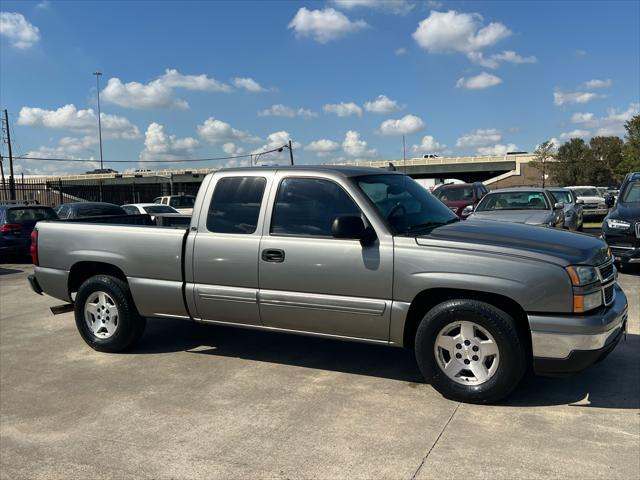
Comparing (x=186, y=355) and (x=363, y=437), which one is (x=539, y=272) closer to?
(x=363, y=437)

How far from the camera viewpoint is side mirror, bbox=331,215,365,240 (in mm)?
4281

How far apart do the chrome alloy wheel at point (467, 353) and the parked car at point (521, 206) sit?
7.09 meters

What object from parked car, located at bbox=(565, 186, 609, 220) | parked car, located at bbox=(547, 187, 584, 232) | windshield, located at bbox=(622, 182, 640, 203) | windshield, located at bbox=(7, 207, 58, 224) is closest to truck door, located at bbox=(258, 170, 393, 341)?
windshield, located at bbox=(622, 182, 640, 203)

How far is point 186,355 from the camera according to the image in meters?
5.74

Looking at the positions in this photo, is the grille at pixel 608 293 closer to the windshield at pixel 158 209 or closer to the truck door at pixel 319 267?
the truck door at pixel 319 267

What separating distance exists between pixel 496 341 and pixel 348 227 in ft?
4.53

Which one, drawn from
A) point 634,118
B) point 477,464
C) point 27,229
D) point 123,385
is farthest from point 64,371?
point 634,118

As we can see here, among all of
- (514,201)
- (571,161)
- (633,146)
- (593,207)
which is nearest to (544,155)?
(571,161)

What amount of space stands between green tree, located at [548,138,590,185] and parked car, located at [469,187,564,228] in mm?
50782

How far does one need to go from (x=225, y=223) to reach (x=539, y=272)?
8.92ft

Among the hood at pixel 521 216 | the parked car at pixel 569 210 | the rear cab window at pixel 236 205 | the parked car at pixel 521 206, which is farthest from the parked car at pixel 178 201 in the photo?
the rear cab window at pixel 236 205

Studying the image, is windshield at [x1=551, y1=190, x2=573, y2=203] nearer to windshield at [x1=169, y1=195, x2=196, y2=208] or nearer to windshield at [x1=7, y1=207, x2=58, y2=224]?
windshield at [x1=7, y1=207, x2=58, y2=224]

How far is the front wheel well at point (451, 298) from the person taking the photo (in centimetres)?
413

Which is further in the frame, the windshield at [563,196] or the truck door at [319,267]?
the windshield at [563,196]
